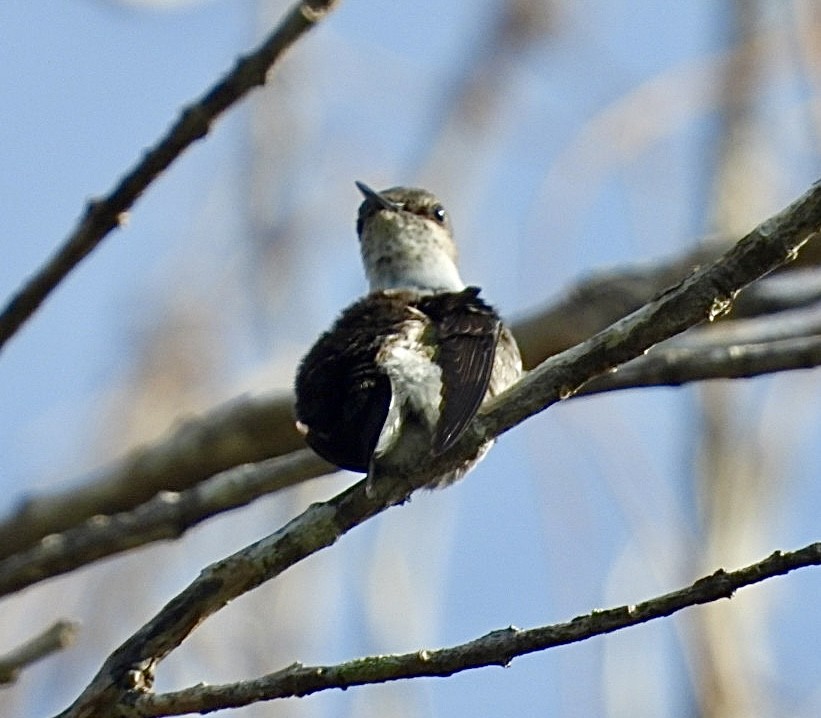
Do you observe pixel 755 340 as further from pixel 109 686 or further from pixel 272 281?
pixel 109 686

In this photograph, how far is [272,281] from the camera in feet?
16.7

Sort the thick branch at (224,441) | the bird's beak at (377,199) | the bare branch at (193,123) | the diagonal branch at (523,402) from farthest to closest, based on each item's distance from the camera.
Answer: the bird's beak at (377,199) → the thick branch at (224,441) → the bare branch at (193,123) → the diagonal branch at (523,402)

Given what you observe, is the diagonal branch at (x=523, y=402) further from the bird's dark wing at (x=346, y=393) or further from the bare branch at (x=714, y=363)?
the bare branch at (x=714, y=363)

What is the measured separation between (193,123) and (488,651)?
1154mm

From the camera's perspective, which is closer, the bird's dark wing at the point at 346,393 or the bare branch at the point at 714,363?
the bird's dark wing at the point at 346,393

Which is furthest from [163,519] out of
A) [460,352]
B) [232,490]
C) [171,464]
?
[460,352]

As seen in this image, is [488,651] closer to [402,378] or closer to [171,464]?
[402,378]

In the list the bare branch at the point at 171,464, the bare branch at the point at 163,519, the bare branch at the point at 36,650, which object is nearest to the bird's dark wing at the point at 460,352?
the bare branch at the point at 163,519

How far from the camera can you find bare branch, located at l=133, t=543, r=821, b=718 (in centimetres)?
230

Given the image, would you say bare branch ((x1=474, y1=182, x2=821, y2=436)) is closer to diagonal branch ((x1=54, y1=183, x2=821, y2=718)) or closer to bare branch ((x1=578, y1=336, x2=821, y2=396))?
diagonal branch ((x1=54, y1=183, x2=821, y2=718))

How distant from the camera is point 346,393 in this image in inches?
142

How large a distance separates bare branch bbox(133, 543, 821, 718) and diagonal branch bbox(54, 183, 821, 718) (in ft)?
0.78

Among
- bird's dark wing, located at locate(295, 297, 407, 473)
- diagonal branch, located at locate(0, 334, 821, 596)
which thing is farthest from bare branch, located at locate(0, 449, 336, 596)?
bird's dark wing, located at locate(295, 297, 407, 473)

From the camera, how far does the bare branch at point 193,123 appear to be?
9.53 feet
